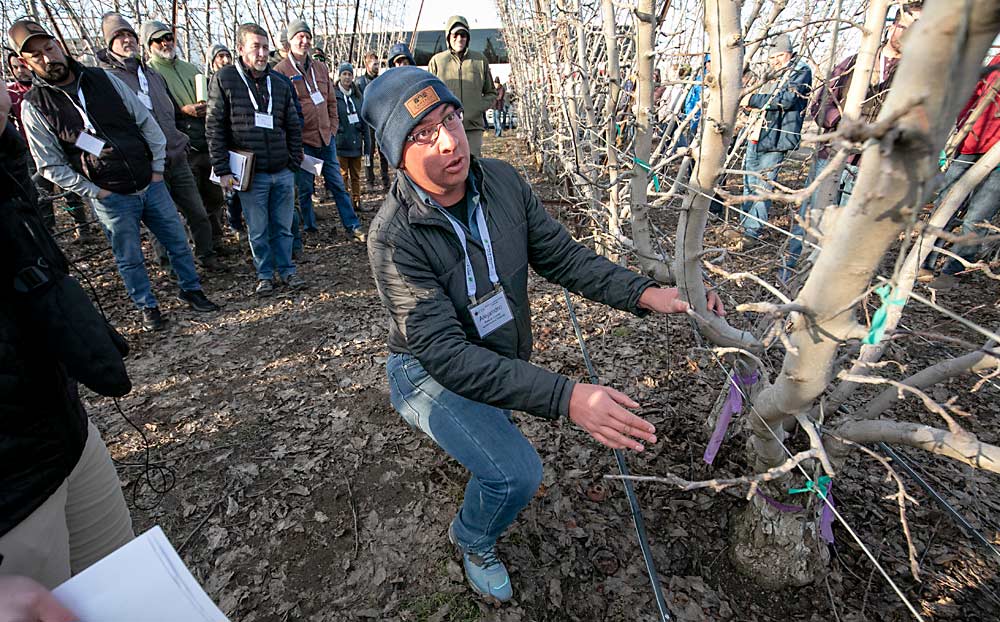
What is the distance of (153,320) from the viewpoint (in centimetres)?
407

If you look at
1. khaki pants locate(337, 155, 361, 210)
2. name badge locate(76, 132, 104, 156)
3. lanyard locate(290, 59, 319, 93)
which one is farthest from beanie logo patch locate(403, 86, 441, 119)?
khaki pants locate(337, 155, 361, 210)

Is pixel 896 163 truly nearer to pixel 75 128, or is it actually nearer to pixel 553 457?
pixel 553 457

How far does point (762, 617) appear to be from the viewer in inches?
72.6

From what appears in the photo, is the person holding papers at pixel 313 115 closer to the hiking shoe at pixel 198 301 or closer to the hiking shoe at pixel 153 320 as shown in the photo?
the hiking shoe at pixel 198 301

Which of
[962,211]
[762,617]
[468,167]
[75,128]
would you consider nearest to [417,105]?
[468,167]

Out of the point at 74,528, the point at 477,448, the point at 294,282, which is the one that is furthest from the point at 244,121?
the point at 477,448

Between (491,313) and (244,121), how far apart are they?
340cm

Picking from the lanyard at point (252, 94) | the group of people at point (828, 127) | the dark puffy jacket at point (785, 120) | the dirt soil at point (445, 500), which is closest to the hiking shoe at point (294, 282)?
the dirt soil at point (445, 500)

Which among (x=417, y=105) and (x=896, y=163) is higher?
(x=417, y=105)

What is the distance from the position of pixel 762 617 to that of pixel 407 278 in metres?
1.85

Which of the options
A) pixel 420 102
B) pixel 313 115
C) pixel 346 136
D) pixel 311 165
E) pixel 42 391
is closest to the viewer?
pixel 42 391

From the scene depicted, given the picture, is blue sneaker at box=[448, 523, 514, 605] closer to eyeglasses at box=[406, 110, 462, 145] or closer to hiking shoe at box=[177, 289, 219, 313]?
eyeglasses at box=[406, 110, 462, 145]

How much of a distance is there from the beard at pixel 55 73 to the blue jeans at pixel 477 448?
319cm

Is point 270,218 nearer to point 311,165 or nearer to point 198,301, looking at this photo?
point 311,165
